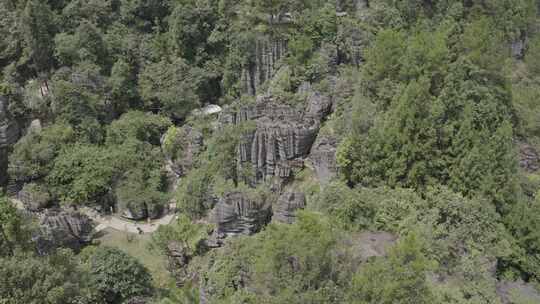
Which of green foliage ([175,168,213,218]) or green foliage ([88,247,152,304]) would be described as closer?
green foliage ([88,247,152,304])

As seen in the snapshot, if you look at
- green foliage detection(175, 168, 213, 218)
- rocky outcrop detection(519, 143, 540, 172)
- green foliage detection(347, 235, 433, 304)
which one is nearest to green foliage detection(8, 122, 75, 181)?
green foliage detection(175, 168, 213, 218)

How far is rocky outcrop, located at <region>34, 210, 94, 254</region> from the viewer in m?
34.0

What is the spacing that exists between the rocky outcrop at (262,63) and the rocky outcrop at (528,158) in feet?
70.3

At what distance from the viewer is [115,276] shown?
29.3 meters

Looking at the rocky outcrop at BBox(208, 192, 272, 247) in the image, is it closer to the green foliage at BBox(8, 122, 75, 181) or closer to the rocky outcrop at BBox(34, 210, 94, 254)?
the rocky outcrop at BBox(34, 210, 94, 254)

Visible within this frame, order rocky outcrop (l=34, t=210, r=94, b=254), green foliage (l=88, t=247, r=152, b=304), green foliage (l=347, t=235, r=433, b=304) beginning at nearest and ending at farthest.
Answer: green foliage (l=347, t=235, r=433, b=304), green foliage (l=88, t=247, r=152, b=304), rocky outcrop (l=34, t=210, r=94, b=254)

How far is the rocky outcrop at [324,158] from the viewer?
32.7 m

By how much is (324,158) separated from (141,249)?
51.1ft

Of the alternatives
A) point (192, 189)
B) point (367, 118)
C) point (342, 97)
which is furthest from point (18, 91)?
point (367, 118)

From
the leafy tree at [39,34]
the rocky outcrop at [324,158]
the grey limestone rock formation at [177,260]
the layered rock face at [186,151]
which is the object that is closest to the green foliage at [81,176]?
the layered rock face at [186,151]

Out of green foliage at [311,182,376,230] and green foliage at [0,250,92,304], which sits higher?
green foliage at [311,182,376,230]

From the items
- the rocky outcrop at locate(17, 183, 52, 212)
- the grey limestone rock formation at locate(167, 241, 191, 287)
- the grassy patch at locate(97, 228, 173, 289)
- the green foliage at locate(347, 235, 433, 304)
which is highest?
the green foliage at locate(347, 235, 433, 304)

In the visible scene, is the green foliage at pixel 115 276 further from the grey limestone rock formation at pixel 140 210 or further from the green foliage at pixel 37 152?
the green foliage at pixel 37 152

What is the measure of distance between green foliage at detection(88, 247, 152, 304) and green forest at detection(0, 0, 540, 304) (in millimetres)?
Answer: 110
